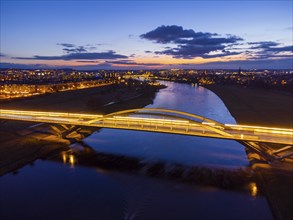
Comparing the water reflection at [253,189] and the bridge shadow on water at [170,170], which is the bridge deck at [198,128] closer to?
the bridge shadow on water at [170,170]

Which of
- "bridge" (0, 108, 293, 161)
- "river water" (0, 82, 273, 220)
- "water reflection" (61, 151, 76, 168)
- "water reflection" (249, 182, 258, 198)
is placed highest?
"bridge" (0, 108, 293, 161)

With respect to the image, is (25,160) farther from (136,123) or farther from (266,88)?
(266,88)

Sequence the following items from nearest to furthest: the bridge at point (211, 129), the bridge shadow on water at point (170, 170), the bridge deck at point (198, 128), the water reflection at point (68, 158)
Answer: the bridge shadow on water at point (170, 170) < the bridge at point (211, 129) < the bridge deck at point (198, 128) < the water reflection at point (68, 158)

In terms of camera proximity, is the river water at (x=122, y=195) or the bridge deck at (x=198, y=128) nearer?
the river water at (x=122, y=195)

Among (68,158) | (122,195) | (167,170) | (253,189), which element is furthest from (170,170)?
(68,158)

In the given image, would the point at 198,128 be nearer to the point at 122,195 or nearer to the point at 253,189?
the point at 253,189

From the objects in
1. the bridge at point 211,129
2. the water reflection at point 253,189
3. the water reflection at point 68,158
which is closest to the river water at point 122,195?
the water reflection at point 253,189

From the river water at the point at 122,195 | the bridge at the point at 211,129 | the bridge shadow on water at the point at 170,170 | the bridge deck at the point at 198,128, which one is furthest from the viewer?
the bridge deck at the point at 198,128

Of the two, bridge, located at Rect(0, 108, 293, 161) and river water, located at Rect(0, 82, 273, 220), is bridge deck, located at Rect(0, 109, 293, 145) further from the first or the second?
river water, located at Rect(0, 82, 273, 220)


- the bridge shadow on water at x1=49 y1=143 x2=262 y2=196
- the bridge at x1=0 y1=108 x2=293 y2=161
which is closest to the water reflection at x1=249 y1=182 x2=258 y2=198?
the bridge shadow on water at x1=49 y1=143 x2=262 y2=196

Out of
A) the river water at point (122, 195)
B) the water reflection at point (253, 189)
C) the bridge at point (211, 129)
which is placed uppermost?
the bridge at point (211, 129)
